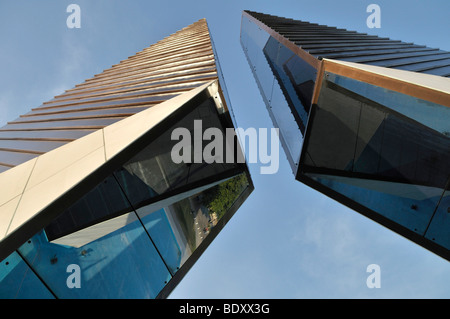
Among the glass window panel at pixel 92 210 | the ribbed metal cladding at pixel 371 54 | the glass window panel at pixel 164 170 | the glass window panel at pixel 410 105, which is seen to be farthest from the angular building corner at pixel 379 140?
the glass window panel at pixel 92 210

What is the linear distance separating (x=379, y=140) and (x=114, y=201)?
715 cm

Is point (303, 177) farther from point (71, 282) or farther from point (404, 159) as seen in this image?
point (71, 282)

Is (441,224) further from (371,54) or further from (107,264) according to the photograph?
(107,264)

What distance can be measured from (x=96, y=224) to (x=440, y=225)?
8199mm

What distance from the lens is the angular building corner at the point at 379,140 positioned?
481 cm

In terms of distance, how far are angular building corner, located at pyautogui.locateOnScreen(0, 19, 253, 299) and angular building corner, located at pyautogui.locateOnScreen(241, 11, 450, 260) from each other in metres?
3.57

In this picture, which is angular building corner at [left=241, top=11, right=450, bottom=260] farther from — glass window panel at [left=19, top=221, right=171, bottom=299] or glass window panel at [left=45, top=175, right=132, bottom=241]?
glass window panel at [left=19, top=221, right=171, bottom=299]

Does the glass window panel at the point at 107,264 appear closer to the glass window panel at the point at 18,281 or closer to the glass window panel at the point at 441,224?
the glass window panel at the point at 18,281

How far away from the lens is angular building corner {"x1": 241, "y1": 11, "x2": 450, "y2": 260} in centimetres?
481

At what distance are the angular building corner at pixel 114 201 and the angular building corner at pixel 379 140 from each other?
11.7 ft

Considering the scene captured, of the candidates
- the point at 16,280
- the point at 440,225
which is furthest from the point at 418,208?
the point at 16,280

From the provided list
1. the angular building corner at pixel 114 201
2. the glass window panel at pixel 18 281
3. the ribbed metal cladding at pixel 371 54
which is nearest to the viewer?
the glass window panel at pixel 18 281

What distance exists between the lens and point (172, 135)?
525 centimetres
